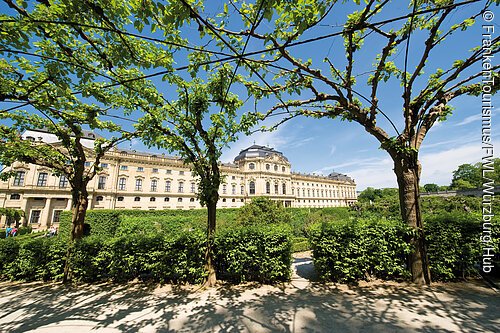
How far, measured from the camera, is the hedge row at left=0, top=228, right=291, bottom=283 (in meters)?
5.27

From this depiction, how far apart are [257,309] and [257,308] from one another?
45mm

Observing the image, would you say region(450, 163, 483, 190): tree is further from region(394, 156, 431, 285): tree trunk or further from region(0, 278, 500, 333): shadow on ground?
region(0, 278, 500, 333): shadow on ground

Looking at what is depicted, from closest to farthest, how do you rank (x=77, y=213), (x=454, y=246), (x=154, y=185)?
(x=454, y=246) → (x=77, y=213) → (x=154, y=185)

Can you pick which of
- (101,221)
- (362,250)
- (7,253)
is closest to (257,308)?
(362,250)

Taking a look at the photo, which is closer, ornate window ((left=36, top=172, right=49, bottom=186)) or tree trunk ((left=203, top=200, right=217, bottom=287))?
tree trunk ((left=203, top=200, right=217, bottom=287))

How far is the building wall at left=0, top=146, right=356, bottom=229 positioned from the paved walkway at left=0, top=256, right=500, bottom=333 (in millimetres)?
9833

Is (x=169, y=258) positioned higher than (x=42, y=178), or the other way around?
(x=42, y=178)

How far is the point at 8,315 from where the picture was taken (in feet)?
13.2

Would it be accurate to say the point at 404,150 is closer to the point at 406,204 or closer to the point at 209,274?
the point at 406,204

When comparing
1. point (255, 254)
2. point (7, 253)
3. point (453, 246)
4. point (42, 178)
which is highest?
point (42, 178)

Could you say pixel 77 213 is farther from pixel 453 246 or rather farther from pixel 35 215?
pixel 35 215

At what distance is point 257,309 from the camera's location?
3879mm

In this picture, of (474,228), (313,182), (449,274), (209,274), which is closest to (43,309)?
(209,274)

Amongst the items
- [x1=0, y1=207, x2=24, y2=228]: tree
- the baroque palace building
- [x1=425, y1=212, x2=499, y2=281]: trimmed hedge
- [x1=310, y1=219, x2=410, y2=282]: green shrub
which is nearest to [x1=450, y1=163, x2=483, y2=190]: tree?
the baroque palace building
